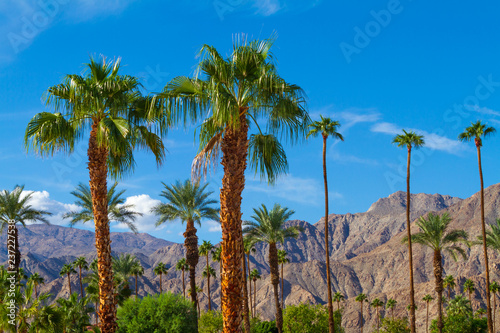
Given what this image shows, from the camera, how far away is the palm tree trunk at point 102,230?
1900cm

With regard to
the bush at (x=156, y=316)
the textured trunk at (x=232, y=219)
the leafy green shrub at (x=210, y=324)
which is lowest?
the leafy green shrub at (x=210, y=324)

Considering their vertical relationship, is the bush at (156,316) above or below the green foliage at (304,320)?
above

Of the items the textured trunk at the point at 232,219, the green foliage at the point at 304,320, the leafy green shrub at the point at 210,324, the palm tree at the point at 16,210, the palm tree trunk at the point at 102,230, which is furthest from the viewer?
the leafy green shrub at the point at 210,324

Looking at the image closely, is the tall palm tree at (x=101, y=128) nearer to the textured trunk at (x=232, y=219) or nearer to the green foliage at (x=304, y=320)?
the textured trunk at (x=232, y=219)

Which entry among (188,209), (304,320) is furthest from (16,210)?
(304,320)

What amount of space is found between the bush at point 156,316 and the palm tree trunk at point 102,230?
Result: 482 cm

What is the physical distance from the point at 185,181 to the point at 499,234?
1304 inches

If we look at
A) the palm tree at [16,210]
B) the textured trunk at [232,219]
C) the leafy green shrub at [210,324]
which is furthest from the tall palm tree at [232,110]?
the leafy green shrub at [210,324]

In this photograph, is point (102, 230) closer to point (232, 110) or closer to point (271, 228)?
point (232, 110)

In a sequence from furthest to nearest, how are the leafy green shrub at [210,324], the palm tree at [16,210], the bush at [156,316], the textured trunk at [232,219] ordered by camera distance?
the leafy green shrub at [210,324], the palm tree at [16,210], the bush at [156,316], the textured trunk at [232,219]

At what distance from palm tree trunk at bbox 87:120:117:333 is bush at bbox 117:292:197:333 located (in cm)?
482

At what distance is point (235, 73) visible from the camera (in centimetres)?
1573

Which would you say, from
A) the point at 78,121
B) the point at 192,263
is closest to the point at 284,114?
the point at 78,121

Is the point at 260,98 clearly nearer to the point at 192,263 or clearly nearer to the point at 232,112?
the point at 232,112
